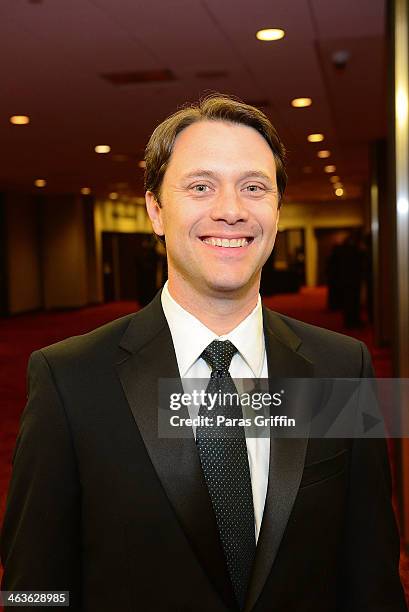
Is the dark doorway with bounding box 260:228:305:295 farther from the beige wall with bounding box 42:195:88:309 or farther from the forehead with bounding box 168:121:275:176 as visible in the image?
the forehead with bounding box 168:121:275:176

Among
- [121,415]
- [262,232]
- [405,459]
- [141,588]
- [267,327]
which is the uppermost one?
[262,232]

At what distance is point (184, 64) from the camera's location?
15.3 feet

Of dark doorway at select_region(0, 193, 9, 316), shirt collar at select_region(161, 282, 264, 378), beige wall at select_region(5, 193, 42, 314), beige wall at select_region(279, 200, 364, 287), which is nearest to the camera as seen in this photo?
shirt collar at select_region(161, 282, 264, 378)

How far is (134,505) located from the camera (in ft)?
3.54

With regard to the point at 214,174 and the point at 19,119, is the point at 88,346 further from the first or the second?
the point at 19,119

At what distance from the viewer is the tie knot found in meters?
1.16

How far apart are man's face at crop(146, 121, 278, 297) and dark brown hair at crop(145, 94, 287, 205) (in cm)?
1

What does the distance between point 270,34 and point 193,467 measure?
3585mm

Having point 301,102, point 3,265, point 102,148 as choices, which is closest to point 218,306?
point 301,102

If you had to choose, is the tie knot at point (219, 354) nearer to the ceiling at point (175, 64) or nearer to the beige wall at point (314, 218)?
the ceiling at point (175, 64)

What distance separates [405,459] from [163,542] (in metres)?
2.08

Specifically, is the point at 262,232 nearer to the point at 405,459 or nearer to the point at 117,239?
the point at 405,459

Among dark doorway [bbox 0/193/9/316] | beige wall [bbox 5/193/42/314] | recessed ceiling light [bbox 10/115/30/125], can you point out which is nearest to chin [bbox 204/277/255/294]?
recessed ceiling light [bbox 10/115/30/125]

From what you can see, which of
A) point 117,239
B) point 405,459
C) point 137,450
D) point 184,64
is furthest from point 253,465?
point 117,239
